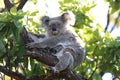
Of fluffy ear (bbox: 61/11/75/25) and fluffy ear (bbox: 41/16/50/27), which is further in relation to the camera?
fluffy ear (bbox: 41/16/50/27)

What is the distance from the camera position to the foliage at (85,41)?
3609 mm

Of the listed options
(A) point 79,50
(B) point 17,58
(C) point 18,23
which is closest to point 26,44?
(B) point 17,58

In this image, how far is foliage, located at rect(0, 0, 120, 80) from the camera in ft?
11.8

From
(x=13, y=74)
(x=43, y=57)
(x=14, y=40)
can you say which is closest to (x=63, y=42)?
(x=43, y=57)

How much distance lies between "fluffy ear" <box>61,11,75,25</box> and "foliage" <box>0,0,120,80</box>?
14 centimetres

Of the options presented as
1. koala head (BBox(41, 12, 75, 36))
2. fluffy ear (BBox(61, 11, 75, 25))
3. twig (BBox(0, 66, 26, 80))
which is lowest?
twig (BBox(0, 66, 26, 80))

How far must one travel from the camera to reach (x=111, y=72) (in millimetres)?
4918

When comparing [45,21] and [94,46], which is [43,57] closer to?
[94,46]

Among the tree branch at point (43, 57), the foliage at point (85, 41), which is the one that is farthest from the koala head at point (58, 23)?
the tree branch at point (43, 57)

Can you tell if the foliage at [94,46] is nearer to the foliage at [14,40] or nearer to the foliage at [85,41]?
the foliage at [85,41]

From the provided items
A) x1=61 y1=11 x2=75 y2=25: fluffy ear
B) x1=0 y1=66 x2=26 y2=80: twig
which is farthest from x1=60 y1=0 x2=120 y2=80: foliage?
x1=0 y1=66 x2=26 y2=80: twig

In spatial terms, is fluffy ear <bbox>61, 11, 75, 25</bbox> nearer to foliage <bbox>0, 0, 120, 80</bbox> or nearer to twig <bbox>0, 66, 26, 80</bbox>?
foliage <bbox>0, 0, 120, 80</bbox>

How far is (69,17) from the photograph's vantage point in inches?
230

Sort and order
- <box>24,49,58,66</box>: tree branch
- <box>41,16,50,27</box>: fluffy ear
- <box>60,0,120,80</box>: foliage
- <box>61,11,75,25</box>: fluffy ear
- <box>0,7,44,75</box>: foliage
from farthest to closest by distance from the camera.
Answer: <box>41,16,50,27</box>: fluffy ear
<box>61,11,75,25</box>: fluffy ear
<box>60,0,120,80</box>: foliage
<box>24,49,58,66</box>: tree branch
<box>0,7,44,75</box>: foliage
